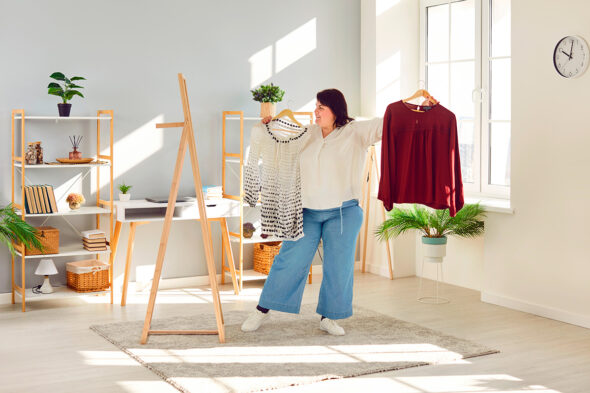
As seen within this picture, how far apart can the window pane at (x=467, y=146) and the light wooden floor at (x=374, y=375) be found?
102 cm

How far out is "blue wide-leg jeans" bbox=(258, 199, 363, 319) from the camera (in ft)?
14.8

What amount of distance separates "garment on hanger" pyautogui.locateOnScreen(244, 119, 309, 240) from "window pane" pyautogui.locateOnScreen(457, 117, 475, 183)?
7.33 feet

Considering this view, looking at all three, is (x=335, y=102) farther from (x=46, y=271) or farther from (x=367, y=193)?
(x=46, y=271)

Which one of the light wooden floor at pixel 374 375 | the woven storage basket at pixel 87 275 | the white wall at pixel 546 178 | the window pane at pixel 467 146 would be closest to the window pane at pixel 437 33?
the window pane at pixel 467 146

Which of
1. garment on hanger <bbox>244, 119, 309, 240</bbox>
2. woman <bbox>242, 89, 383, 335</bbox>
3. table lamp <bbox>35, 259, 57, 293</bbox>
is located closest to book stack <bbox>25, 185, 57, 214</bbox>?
table lamp <bbox>35, 259, 57, 293</bbox>

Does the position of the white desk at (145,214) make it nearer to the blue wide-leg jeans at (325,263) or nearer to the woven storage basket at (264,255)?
the woven storage basket at (264,255)

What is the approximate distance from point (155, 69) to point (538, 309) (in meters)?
3.37

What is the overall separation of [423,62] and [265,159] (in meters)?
2.75

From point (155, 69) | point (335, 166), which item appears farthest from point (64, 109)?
point (335, 166)

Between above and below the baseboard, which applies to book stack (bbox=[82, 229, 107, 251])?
above

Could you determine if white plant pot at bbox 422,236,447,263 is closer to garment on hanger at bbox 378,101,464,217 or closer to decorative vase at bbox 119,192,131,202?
garment on hanger at bbox 378,101,464,217

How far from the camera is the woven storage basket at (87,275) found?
17.6 feet

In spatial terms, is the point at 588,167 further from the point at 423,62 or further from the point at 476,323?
the point at 423,62

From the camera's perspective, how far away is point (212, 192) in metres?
5.84
